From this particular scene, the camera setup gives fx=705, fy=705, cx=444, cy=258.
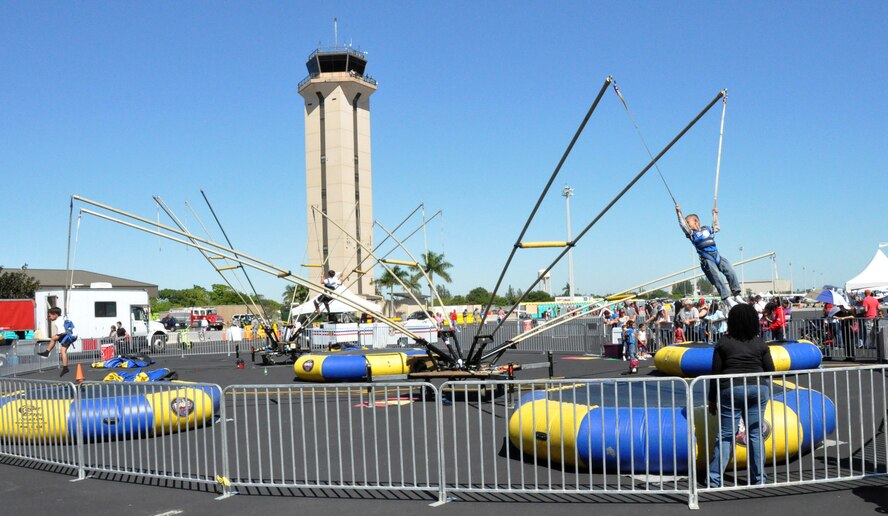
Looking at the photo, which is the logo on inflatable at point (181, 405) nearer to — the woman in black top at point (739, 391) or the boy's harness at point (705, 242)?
the woman in black top at point (739, 391)

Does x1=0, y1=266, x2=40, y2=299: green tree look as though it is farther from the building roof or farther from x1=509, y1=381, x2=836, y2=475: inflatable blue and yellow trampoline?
x1=509, y1=381, x2=836, y2=475: inflatable blue and yellow trampoline

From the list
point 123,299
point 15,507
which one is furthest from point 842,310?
point 123,299

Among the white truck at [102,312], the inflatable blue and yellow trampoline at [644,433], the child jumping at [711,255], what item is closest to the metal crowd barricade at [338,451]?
the inflatable blue and yellow trampoline at [644,433]

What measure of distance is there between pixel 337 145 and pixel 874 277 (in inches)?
1918

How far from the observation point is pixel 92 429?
8.73 meters

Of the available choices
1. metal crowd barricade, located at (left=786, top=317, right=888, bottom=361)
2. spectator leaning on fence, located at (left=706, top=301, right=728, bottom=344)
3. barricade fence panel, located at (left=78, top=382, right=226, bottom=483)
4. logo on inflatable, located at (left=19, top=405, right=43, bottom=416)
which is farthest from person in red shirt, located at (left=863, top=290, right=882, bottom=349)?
logo on inflatable, located at (left=19, top=405, right=43, bottom=416)

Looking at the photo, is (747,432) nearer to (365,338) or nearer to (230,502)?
(230,502)

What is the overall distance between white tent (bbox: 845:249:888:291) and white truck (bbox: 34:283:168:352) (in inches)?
1160

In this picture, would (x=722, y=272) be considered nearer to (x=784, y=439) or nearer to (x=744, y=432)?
(x=784, y=439)

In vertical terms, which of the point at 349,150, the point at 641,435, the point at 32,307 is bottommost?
the point at 641,435

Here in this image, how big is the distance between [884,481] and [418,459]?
14.5ft

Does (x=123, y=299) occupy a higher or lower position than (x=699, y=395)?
higher

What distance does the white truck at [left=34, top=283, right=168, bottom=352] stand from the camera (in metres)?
32.1

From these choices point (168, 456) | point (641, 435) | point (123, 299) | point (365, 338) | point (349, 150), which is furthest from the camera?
point (349, 150)
